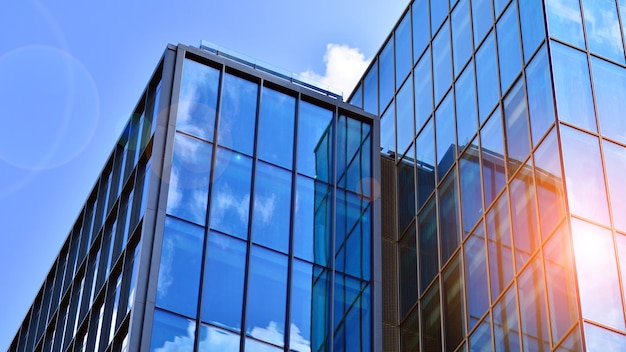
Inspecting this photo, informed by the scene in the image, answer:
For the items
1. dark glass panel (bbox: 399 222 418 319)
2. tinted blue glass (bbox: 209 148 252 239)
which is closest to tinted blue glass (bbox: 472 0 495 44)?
dark glass panel (bbox: 399 222 418 319)

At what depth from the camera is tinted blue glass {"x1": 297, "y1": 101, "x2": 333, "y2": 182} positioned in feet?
118

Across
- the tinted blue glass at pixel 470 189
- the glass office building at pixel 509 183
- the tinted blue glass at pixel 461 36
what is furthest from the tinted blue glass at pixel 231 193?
the tinted blue glass at pixel 461 36

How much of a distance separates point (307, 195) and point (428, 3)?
858cm

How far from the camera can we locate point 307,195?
35.5 m

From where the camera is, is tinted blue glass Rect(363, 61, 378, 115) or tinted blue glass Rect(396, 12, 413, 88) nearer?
tinted blue glass Rect(396, 12, 413, 88)

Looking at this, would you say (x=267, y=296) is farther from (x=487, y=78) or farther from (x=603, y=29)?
(x=603, y=29)

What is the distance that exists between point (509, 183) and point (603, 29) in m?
5.31

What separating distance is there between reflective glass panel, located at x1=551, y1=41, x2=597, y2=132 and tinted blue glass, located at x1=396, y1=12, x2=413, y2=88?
9854mm

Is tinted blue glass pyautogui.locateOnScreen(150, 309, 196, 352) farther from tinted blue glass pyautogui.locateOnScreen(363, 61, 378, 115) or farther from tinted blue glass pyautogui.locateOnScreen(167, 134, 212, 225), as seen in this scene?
tinted blue glass pyautogui.locateOnScreen(363, 61, 378, 115)

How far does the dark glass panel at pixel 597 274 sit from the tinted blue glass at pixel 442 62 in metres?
9.85

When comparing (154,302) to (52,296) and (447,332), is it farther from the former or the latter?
(52,296)

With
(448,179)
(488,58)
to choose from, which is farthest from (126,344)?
(488,58)

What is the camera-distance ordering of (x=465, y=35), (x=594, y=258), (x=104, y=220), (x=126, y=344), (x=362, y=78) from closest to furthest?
(x=594, y=258)
(x=126, y=344)
(x=465, y=35)
(x=104, y=220)
(x=362, y=78)

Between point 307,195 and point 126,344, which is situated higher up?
point 307,195
